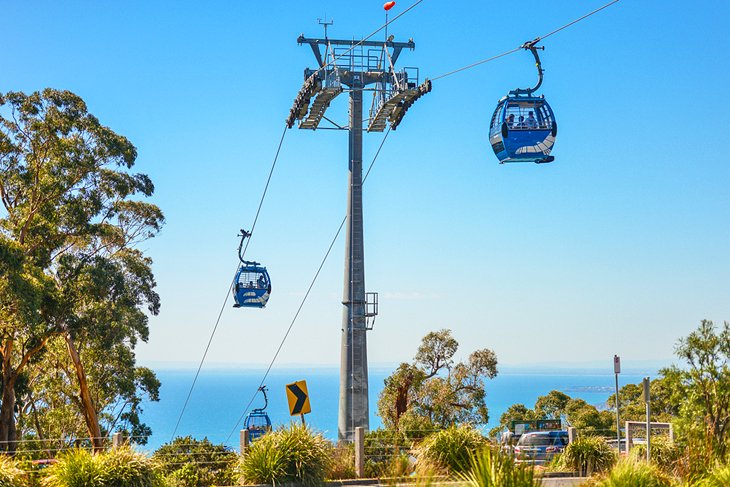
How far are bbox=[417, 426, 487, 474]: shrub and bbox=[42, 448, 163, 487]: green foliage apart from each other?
201 inches

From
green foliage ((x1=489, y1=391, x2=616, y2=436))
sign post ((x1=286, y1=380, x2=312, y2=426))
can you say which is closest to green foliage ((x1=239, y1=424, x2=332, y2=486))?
sign post ((x1=286, y1=380, x2=312, y2=426))

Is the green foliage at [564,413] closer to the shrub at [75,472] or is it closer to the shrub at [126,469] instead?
the shrub at [126,469]

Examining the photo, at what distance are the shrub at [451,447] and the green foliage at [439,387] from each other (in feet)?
76.4

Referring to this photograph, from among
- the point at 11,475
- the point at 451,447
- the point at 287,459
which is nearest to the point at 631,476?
the point at 451,447

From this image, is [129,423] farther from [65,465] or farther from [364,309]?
[65,465]

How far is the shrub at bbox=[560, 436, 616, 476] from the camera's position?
17.5m

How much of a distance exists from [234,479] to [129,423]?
91.0ft

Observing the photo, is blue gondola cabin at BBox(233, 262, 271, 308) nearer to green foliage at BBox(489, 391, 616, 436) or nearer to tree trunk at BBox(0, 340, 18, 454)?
tree trunk at BBox(0, 340, 18, 454)

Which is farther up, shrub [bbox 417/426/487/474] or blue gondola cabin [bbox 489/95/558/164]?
blue gondola cabin [bbox 489/95/558/164]

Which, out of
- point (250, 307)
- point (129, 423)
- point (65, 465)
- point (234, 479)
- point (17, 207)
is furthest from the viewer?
point (129, 423)

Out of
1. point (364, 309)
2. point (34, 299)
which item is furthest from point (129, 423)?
point (364, 309)

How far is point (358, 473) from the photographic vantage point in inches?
666

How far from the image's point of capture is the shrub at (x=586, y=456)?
17500 millimetres

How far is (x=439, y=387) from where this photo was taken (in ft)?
131
